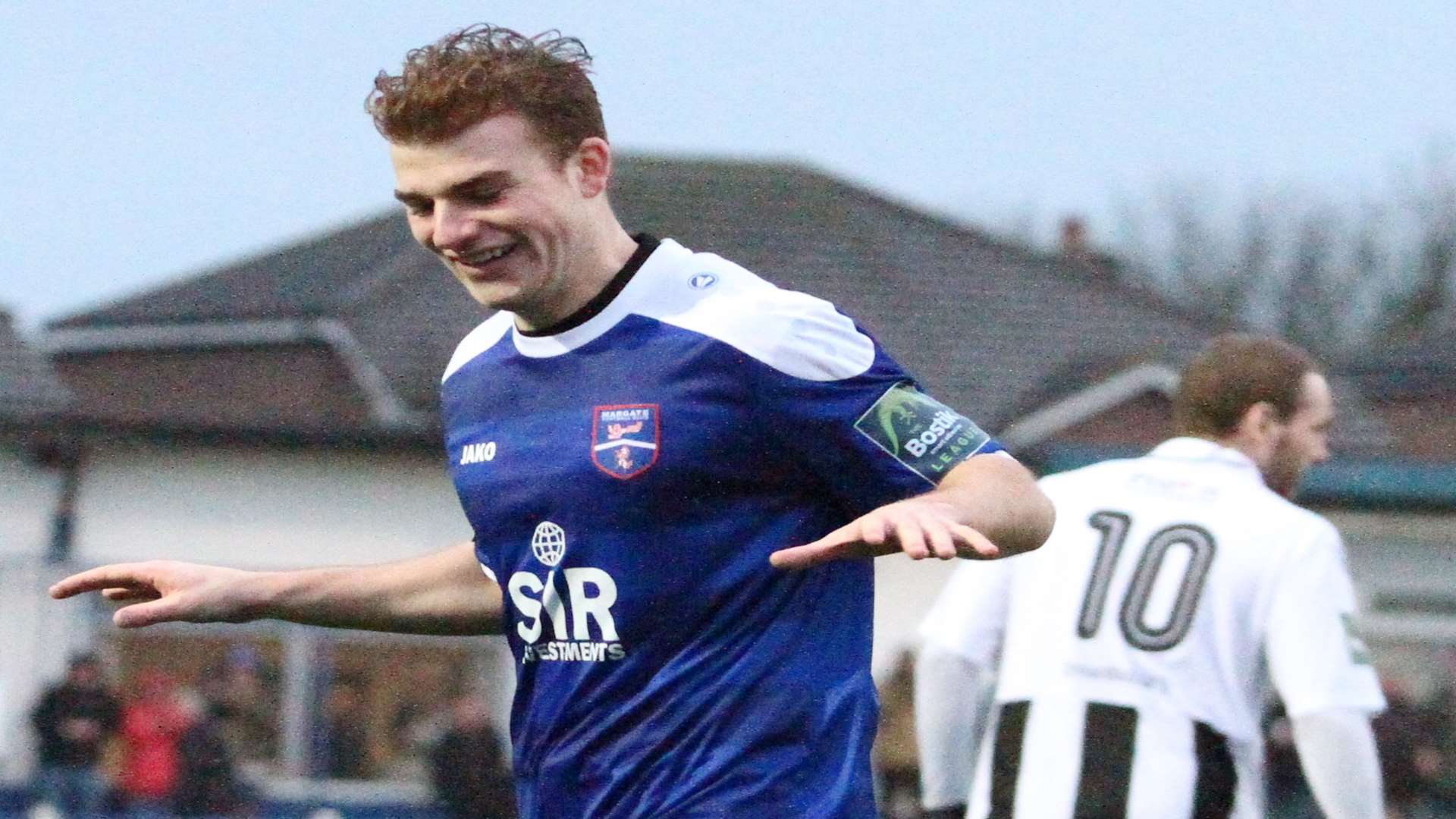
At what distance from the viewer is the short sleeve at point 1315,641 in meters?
5.01

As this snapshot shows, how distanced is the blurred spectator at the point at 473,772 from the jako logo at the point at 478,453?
35.3 feet

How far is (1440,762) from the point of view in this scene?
13594mm

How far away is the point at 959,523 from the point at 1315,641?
6.98 ft

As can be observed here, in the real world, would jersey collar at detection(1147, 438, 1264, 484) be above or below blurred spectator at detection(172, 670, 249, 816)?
above

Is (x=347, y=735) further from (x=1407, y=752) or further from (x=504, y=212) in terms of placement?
(x=504, y=212)

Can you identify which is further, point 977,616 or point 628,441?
point 977,616

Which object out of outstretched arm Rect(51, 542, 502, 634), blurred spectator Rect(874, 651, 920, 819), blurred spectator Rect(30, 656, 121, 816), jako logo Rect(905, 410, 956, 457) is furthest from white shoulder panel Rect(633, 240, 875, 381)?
blurred spectator Rect(30, 656, 121, 816)

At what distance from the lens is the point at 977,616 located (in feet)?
17.5

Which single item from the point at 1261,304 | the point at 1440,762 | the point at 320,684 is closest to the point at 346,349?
the point at 320,684

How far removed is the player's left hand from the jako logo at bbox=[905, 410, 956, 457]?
0.34 m

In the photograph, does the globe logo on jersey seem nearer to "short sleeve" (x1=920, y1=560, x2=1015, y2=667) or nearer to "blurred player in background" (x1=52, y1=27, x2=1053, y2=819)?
"blurred player in background" (x1=52, y1=27, x2=1053, y2=819)

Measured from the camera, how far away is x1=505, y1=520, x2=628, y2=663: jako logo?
3.58m

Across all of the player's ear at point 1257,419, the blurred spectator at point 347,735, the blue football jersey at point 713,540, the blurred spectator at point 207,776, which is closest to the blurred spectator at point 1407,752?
the player's ear at point 1257,419

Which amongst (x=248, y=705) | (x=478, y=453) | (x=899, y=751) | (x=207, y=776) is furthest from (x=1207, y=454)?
(x=248, y=705)
